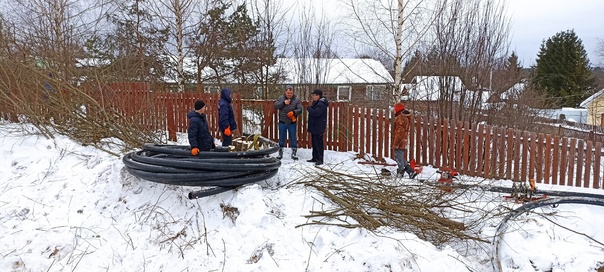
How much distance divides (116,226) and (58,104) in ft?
14.5

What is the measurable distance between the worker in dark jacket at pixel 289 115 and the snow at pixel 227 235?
2.14m

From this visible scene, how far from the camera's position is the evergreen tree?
103ft

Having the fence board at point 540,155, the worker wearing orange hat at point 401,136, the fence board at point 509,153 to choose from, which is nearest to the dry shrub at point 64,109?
the worker wearing orange hat at point 401,136

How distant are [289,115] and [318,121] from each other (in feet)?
1.94

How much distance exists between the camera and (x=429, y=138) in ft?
23.1

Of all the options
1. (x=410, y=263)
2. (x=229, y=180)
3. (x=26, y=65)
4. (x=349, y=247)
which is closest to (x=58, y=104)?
(x=26, y=65)

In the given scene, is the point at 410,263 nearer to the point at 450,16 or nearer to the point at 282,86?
the point at 450,16

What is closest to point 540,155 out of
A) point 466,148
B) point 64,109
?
point 466,148

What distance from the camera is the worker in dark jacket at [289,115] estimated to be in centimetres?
725

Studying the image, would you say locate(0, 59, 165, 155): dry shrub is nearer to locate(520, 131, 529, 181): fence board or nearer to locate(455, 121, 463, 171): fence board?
locate(455, 121, 463, 171): fence board

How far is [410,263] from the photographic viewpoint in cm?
A: 339

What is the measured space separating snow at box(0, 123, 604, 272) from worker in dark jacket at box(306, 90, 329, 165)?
6.19 feet

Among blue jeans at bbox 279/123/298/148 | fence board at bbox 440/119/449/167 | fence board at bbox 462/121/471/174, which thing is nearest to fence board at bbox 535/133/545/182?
fence board at bbox 462/121/471/174

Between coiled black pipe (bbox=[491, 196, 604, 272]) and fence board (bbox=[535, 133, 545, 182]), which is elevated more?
fence board (bbox=[535, 133, 545, 182])
